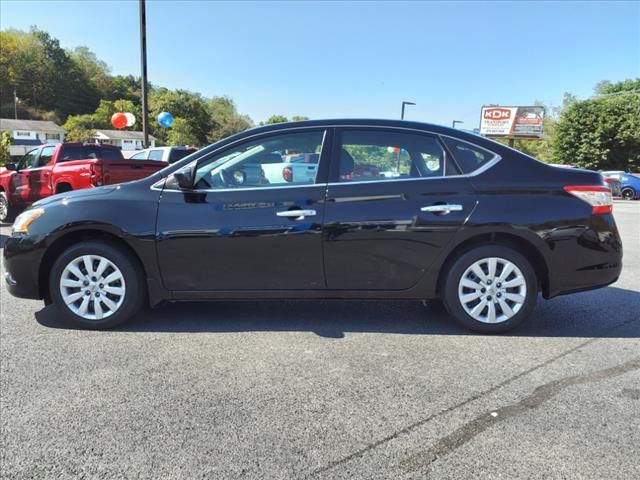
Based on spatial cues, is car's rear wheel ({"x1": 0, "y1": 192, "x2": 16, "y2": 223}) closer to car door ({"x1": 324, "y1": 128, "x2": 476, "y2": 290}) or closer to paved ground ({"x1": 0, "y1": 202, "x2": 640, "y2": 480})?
paved ground ({"x1": 0, "y1": 202, "x2": 640, "y2": 480})

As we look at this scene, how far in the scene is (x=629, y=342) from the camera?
3.90 metres

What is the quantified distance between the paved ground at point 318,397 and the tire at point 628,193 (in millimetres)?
25387

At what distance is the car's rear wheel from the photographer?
37.0 ft

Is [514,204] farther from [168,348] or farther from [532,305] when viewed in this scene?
[168,348]

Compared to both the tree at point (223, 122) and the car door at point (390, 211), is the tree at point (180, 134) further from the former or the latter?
the car door at point (390, 211)

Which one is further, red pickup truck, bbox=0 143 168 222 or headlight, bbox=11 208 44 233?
red pickup truck, bbox=0 143 168 222

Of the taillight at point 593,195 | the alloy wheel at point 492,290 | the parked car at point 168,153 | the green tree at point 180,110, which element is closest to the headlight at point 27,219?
the alloy wheel at point 492,290

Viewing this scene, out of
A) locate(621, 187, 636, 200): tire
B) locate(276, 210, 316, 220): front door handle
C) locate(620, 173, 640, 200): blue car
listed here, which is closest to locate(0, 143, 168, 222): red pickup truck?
locate(276, 210, 316, 220): front door handle

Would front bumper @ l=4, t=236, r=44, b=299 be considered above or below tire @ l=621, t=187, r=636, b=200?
below

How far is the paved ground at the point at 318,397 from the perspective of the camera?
235 cm

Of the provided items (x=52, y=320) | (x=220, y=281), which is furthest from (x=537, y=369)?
(x=52, y=320)

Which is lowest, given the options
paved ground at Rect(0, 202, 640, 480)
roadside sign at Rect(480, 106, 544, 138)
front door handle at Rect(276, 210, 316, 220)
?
paved ground at Rect(0, 202, 640, 480)

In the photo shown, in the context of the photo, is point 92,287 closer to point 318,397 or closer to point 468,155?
point 318,397

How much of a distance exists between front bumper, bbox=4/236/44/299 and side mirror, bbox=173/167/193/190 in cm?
128
